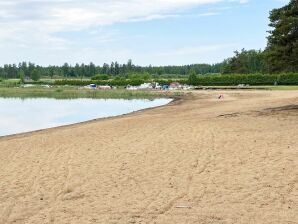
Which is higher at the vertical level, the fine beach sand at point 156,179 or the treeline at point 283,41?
the treeline at point 283,41

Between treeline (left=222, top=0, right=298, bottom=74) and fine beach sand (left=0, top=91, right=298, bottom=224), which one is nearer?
fine beach sand (left=0, top=91, right=298, bottom=224)

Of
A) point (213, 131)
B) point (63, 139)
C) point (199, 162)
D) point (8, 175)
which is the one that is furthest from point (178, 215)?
point (63, 139)

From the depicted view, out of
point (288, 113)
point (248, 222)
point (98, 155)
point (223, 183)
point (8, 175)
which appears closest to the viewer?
point (248, 222)

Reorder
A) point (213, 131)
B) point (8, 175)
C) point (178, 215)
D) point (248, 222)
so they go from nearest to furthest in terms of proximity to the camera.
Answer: point (248, 222) < point (178, 215) < point (8, 175) < point (213, 131)

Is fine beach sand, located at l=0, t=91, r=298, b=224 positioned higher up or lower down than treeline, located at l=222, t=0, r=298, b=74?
lower down

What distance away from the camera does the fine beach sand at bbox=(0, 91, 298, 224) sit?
7.80m

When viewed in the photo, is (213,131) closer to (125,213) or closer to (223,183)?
(223,183)

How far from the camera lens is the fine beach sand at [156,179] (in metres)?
7.80

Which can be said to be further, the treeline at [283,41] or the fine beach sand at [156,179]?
the treeline at [283,41]

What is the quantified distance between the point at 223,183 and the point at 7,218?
13.8 feet

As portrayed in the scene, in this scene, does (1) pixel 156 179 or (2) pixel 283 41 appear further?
(2) pixel 283 41

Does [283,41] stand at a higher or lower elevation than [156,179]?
higher

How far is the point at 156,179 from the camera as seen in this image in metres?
10.3

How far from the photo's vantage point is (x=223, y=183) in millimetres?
9562
